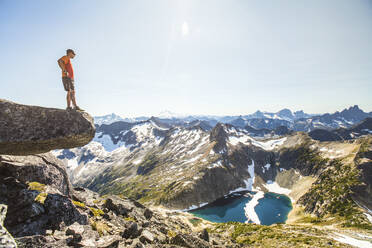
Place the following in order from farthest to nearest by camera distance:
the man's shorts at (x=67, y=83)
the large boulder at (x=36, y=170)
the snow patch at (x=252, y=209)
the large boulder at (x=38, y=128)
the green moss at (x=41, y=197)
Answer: the snow patch at (x=252, y=209)
the man's shorts at (x=67, y=83)
the large boulder at (x=36, y=170)
the large boulder at (x=38, y=128)
the green moss at (x=41, y=197)

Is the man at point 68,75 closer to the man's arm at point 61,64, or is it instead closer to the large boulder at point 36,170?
the man's arm at point 61,64

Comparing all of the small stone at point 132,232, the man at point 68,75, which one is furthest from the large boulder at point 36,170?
the small stone at point 132,232

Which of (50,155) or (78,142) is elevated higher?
(78,142)

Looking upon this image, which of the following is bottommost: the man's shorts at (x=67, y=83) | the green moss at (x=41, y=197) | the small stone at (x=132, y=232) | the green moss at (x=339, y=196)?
the green moss at (x=339, y=196)

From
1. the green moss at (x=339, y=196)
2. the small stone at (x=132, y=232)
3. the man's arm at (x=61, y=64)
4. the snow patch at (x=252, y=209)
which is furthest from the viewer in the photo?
the snow patch at (x=252, y=209)

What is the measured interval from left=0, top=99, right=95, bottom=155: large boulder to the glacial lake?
150m

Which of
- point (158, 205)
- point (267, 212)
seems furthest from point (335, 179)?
point (158, 205)

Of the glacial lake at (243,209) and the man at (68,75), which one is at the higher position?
the man at (68,75)

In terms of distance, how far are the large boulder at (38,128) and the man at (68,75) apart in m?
1.49

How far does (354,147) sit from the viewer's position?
18225 centimetres

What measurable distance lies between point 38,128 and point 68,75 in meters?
5.26

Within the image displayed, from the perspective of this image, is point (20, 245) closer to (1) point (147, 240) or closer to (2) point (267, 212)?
(1) point (147, 240)

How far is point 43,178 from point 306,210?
7037 inches

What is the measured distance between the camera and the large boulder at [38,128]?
41.6 ft
